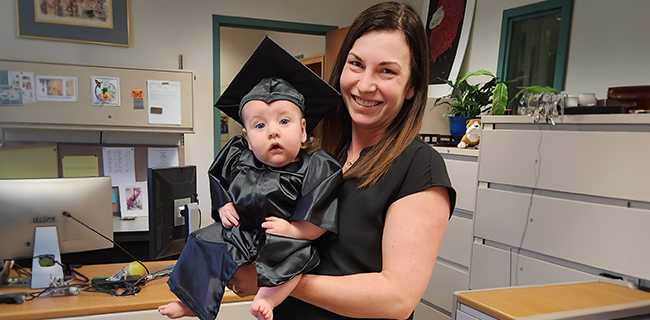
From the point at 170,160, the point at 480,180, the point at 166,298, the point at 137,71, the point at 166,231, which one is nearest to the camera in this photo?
the point at 166,298

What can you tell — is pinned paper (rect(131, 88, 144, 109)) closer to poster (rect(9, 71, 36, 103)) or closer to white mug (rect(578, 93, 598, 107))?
poster (rect(9, 71, 36, 103))

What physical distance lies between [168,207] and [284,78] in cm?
129

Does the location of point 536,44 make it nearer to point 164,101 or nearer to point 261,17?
point 261,17

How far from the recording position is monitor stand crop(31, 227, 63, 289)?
1951mm

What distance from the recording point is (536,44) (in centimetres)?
296

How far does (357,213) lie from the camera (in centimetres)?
96

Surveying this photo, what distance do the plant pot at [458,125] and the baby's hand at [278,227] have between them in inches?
91.4

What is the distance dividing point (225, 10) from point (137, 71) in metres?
0.98

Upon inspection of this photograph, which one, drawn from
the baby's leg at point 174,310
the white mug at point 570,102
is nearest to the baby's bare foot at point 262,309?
the baby's leg at point 174,310

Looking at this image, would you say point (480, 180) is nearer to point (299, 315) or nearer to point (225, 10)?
point (299, 315)

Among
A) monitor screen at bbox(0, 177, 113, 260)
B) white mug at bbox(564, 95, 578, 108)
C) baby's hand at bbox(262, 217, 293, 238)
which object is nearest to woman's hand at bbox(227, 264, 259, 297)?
baby's hand at bbox(262, 217, 293, 238)

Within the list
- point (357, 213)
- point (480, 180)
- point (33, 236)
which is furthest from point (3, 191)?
point (480, 180)

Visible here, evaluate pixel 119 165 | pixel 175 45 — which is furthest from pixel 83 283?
pixel 175 45

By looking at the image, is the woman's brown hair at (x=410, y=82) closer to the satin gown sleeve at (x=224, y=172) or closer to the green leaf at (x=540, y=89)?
the satin gown sleeve at (x=224, y=172)
